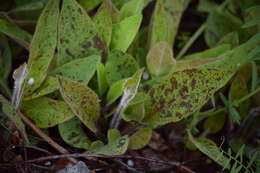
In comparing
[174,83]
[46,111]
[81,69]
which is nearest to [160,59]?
[174,83]

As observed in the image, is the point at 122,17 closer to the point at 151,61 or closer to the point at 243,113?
the point at 151,61

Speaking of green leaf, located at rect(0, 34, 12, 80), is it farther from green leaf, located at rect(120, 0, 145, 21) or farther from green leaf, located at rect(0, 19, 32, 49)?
green leaf, located at rect(120, 0, 145, 21)

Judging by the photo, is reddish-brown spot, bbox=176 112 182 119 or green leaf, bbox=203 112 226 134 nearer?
reddish-brown spot, bbox=176 112 182 119

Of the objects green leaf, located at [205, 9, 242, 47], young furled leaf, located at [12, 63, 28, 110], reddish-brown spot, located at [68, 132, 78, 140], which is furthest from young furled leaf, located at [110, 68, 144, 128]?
green leaf, located at [205, 9, 242, 47]

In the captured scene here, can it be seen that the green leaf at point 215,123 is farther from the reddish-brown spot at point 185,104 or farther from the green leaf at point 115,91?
the green leaf at point 115,91

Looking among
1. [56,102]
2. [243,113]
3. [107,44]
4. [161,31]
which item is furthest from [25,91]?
[243,113]
